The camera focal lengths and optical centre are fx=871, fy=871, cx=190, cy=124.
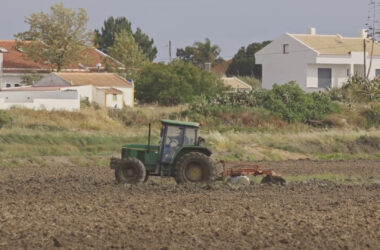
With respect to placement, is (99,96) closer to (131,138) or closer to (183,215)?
(131,138)

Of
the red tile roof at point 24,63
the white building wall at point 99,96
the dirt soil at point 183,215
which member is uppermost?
the red tile roof at point 24,63

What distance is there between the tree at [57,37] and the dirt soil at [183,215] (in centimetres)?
5190

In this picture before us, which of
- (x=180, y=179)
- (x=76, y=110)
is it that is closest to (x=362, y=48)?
(x=76, y=110)

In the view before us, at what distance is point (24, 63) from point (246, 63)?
129 feet

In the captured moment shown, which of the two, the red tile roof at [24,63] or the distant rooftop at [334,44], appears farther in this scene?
the red tile roof at [24,63]

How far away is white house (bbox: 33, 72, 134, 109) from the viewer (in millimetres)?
62219

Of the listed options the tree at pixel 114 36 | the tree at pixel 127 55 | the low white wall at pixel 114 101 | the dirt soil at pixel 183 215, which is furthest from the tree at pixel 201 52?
the dirt soil at pixel 183 215

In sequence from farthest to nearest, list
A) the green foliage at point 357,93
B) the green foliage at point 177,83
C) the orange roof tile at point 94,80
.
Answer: the green foliage at point 177,83, the orange roof tile at point 94,80, the green foliage at point 357,93

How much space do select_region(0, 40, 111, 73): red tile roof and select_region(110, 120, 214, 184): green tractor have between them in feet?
182

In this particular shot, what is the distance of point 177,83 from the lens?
66.1 metres

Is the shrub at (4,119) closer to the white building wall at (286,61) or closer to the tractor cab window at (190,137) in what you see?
the tractor cab window at (190,137)

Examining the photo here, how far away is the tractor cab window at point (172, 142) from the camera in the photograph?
23.2 meters

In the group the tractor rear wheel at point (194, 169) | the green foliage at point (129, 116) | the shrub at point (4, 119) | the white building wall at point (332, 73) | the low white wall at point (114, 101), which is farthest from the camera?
the white building wall at point (332, 73)

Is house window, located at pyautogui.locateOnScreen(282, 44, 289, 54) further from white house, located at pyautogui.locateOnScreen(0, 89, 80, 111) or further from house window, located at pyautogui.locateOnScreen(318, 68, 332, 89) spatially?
white house, located at pyautogui.locateOnScreen(0, 89, 80, 111)
